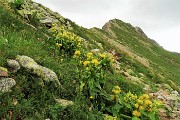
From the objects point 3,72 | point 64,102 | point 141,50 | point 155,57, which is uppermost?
point 141,50

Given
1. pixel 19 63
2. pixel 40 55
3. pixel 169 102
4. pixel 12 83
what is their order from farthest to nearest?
pixel 169 102, pixel 40 55, pixel 19 63, pixel 12 83

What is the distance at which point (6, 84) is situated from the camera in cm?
1019

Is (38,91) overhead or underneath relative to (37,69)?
underneath

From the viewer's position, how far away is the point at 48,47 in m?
15.4

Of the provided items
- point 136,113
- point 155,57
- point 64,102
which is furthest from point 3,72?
point 155,57

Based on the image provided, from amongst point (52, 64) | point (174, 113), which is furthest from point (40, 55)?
point (174, 113)

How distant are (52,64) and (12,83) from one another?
107 inches

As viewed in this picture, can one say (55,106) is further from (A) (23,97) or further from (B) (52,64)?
(B) (52,64)

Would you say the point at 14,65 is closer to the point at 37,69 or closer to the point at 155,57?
the point at 37,69

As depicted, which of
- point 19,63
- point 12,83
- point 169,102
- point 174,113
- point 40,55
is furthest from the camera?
point 169,102

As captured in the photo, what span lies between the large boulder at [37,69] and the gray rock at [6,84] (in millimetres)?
981

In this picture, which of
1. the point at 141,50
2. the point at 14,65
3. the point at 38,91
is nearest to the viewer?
the point at 38,91

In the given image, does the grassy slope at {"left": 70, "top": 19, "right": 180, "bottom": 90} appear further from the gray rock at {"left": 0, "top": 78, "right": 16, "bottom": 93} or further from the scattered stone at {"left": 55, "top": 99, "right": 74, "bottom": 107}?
the gray rock at {"left": 0, "top": 78, "right": 16, "bottom": 93}

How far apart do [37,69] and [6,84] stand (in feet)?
4.54
